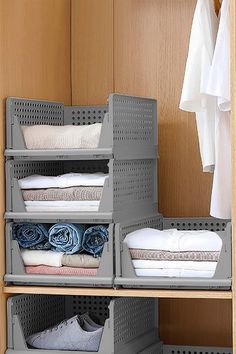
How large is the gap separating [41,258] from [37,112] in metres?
0.67

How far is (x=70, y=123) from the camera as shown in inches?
177

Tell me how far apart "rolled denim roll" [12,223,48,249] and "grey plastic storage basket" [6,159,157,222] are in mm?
80

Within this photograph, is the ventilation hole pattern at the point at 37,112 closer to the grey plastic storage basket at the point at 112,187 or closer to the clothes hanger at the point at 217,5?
the grey plastic storage basket at the point at 112,187

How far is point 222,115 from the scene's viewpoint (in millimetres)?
3904

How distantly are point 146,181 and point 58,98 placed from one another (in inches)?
23.3

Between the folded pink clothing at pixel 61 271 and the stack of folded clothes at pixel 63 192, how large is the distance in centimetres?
24

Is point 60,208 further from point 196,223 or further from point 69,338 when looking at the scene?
point 196,223

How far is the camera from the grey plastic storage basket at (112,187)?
Result: 153 inches

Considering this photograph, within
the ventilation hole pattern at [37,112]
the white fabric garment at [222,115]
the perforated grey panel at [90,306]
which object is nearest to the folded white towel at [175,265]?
the white fabric garment at [222,115]

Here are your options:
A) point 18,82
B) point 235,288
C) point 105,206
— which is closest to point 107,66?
point 18,82

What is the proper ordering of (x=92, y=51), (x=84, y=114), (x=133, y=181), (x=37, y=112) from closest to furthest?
(x=133, y=181)
(x=37, y=112)
(x=84, y=114)
(x=92, y=51)

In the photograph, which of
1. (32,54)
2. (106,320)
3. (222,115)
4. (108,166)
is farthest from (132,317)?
(32,54)

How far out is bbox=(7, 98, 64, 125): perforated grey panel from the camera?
4.00 metres

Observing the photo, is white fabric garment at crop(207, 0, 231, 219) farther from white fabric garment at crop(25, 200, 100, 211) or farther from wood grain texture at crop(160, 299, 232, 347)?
wood grain texture at crop(160, 299, 232, 347)
